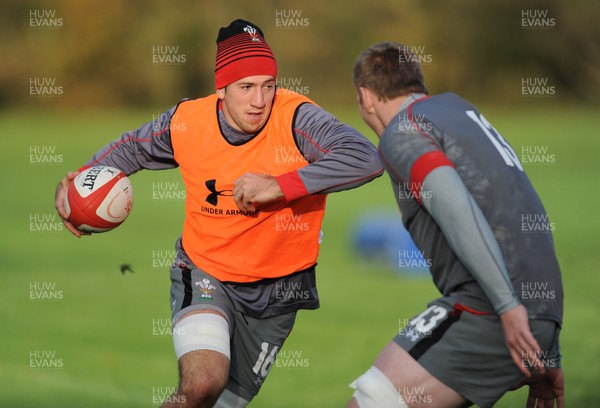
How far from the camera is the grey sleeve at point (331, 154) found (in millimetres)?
5895

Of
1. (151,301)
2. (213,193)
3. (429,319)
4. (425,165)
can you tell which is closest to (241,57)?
(213,193)

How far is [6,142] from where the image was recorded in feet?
119

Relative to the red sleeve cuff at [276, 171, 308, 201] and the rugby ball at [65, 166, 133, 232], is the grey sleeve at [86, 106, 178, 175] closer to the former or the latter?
the rugby ball at [65, 166, 133, 232]

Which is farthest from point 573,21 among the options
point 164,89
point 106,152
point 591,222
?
point 106,152

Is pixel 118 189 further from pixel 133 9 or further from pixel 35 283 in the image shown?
pixel 133 9

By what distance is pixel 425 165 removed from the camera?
4.78 m

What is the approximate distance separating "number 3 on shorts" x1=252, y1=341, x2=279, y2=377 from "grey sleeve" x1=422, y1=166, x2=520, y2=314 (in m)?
2.19

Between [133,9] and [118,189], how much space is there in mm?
43135

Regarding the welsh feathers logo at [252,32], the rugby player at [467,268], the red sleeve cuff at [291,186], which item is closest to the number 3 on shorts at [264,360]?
the red sleeve cuff at [291,186]

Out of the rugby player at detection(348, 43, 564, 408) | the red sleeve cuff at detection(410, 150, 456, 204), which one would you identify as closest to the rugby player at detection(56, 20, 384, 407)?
the rugby player at detection(348, 43, 564, 408)

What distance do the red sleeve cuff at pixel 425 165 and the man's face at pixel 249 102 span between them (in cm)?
180

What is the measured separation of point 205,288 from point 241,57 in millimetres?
1495

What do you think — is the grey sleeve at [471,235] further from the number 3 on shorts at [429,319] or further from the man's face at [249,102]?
the man's face at [249,102]

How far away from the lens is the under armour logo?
6.47m
